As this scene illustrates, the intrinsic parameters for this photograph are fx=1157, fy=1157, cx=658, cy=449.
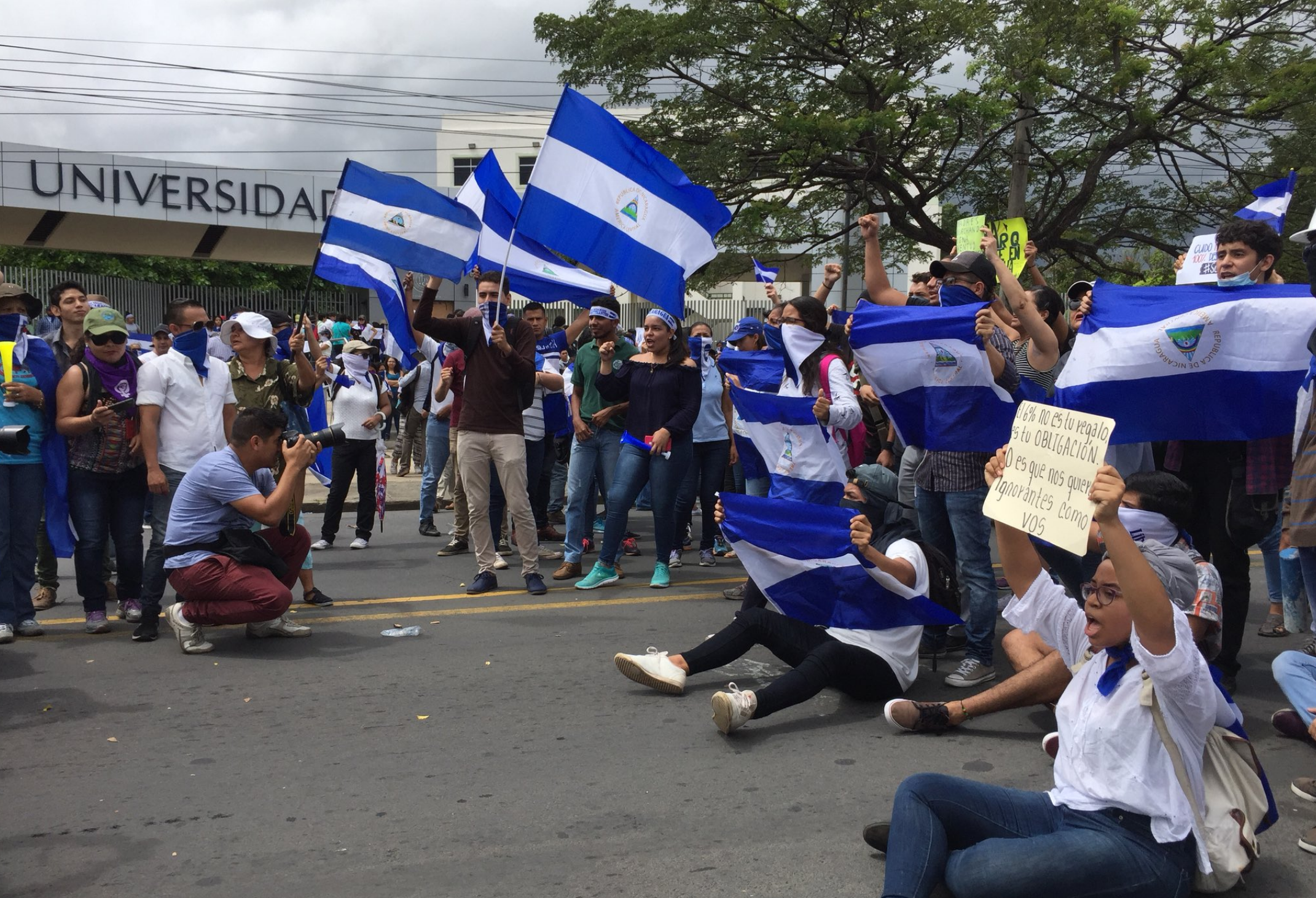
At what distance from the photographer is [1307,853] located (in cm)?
382

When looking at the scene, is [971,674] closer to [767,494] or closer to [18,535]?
[767,494]

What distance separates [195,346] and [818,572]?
4291 millimetres

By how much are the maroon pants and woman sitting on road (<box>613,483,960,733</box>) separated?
2.09 m

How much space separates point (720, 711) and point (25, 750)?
2.89 metres

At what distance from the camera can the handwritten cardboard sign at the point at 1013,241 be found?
299 inches

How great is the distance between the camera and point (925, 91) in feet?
58.7

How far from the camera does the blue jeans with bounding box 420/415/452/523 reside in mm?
10562

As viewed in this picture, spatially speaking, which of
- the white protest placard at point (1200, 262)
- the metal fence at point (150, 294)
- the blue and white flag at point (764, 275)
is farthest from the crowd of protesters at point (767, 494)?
the metal fence at point (150, 294)

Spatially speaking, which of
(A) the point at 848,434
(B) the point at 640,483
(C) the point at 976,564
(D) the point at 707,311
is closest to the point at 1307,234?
(C) the point at 976,564

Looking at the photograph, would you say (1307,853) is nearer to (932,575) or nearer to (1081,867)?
(1081,867)

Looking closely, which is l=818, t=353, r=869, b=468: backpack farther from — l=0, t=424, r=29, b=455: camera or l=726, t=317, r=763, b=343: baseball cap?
l=0, t=424, r=29, b=455: camera

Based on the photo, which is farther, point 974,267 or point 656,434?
point 656,434

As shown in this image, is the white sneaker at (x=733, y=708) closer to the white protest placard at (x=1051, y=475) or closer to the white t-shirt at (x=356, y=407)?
the white protest placard at (x=1051, y=475)

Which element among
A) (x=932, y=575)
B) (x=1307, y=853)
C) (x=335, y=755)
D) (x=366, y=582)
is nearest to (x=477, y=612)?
(x=366, y=582)
